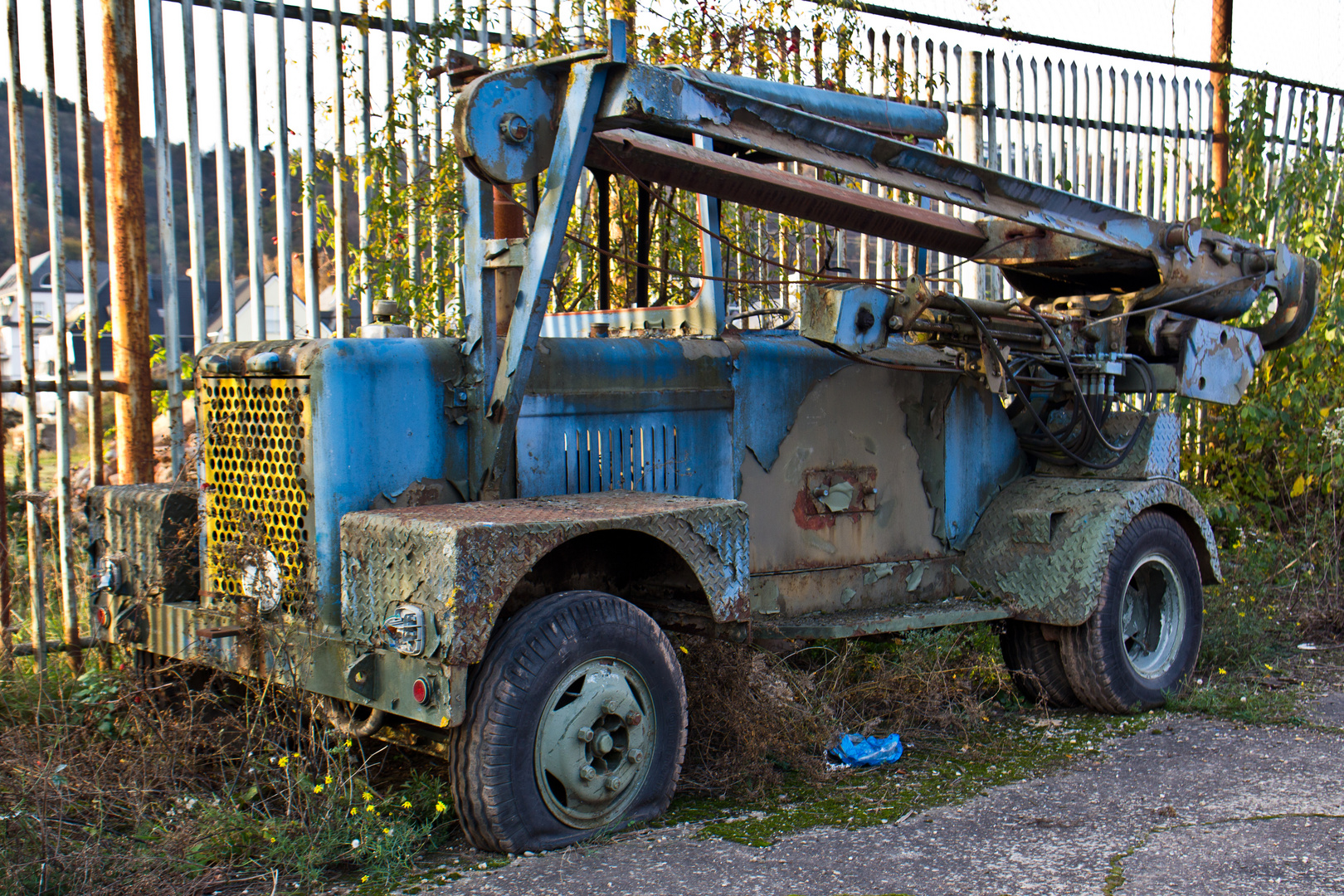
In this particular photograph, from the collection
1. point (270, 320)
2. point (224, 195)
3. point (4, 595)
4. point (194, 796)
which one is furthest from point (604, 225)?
point (270, 320)

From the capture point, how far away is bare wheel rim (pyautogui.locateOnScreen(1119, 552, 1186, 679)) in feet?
17.6

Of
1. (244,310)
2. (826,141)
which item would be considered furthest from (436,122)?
Answer: (826,141)

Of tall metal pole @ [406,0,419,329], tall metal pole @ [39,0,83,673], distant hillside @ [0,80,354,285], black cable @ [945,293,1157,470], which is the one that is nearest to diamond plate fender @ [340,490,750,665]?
black cable @ [945,293,1157,470]

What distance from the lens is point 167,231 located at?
5.41 meters

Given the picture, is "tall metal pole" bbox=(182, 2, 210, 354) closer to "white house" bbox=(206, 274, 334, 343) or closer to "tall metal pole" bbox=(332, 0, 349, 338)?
"white house" bbox=(206, 274, 334, 343)

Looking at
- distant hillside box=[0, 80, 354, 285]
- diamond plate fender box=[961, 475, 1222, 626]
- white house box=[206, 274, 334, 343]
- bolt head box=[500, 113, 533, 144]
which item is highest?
distant hillside box=[0, 80, 354, 285]

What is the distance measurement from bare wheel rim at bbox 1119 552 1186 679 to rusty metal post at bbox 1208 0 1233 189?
5120 mm

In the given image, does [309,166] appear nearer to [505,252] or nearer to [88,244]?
[88,244]

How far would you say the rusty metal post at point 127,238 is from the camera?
17.4ft

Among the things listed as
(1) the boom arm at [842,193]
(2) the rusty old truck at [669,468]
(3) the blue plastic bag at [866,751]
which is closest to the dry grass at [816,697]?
(3) the blue plastic bag at [866,751]

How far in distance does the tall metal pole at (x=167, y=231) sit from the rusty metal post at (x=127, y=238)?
0.26 ft

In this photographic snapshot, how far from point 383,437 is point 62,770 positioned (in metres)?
1.34

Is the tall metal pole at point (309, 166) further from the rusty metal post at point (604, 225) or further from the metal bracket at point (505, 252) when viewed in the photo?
the metal bracket at point (505, 252)

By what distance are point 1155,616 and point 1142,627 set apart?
8 cm
